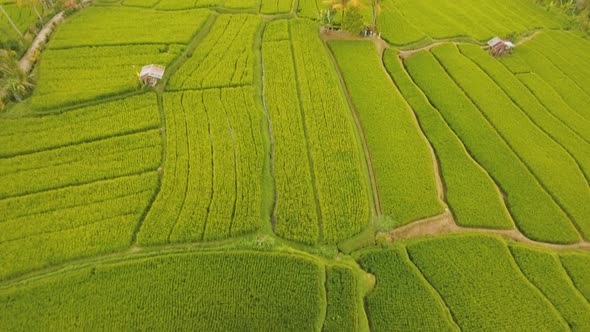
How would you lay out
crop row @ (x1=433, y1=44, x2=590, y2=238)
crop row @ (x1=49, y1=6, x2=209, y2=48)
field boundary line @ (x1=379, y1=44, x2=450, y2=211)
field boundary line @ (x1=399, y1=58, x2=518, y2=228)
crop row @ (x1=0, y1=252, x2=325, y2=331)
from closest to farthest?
crop row @ (x1=0, y1=252, x2=325, y2=331)
field boundary line @ (x1=399, y1=58, x2=518, y2=228)
field boundary line @ (x1=379, y1=44, x2=450, y2=211)
crop row @ (x1=433, y1=44, x2=590, y2=238)
crop row @ (x1=49, y1=6, x2=209, y2=48)

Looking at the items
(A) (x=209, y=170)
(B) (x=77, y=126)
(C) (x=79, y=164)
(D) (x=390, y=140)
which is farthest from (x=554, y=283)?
(B) (x=77, y=126)

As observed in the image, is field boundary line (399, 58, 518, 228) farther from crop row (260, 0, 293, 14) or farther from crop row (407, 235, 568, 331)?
crop row (260, 0, 293, 14)

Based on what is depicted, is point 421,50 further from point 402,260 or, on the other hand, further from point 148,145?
point 148,145

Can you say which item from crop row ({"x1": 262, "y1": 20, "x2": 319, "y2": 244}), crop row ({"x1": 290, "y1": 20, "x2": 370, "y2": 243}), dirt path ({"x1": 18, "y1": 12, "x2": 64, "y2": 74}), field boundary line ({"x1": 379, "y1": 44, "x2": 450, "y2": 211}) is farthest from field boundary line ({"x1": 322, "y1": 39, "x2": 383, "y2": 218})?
dirt path ({"x1": 18, "y1": 12, "x2": 64, "y2": 74})

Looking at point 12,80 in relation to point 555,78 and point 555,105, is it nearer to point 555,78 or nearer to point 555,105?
point 555,105

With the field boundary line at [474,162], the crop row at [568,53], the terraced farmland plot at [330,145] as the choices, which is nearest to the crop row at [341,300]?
the terraced farmland plot at [330,145]

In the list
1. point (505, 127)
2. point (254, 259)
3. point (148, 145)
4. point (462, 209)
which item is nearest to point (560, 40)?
point (505, 127)
